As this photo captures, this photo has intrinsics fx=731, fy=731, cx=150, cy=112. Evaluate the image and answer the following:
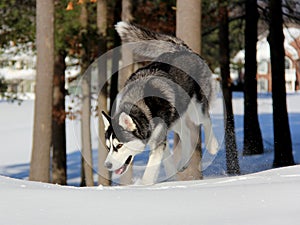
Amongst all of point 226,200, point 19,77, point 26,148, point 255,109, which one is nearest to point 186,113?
point 226,200

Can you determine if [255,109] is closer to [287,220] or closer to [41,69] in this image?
[41,69]

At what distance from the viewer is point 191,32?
11.9m

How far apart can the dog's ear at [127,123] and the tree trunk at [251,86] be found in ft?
42.7

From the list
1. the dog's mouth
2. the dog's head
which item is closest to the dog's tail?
the dog's head

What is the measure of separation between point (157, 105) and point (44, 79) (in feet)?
15.6

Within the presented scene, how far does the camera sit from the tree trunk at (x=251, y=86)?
71.6ft

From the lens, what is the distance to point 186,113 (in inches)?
405

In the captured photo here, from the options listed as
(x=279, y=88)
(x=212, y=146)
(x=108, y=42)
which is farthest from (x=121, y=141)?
(x=108, y=42)

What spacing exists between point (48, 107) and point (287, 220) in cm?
924

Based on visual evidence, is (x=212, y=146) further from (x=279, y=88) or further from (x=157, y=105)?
(x=279, y=88)

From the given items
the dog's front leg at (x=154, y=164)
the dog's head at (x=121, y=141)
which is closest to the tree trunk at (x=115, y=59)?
the dog's front leg at (x=154, y=164)

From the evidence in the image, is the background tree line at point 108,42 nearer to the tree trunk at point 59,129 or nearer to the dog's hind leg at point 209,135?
the tree trunk at point 59,129

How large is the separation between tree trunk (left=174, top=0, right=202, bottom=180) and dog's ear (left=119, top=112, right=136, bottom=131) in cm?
264

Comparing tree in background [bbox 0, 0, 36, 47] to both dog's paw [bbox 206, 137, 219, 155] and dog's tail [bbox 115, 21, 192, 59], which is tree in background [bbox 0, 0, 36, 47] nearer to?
dog's tail [bbox 115, 21, 192, 59]
